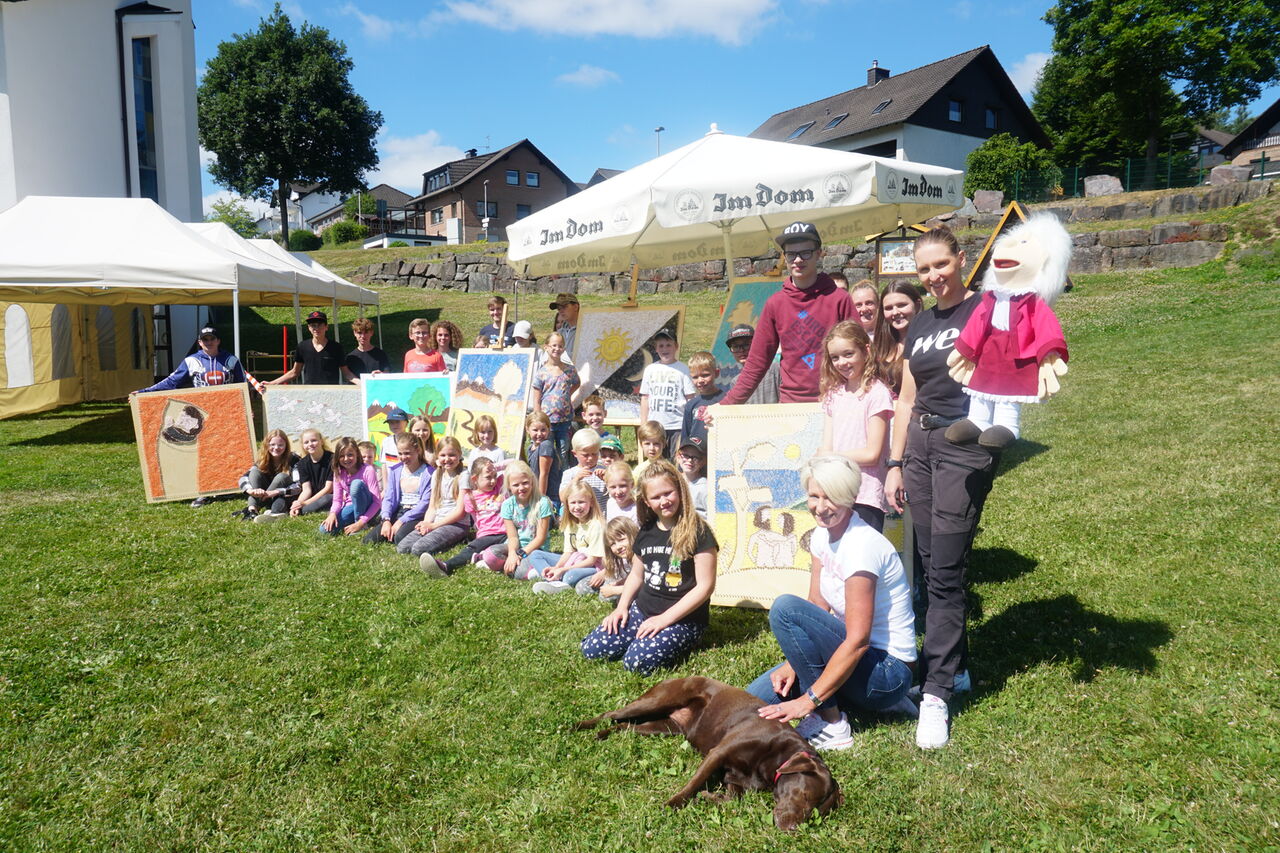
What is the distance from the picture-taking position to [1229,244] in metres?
17.2

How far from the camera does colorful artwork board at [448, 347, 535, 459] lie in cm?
768

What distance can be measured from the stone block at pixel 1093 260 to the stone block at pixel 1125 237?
0.60 feet

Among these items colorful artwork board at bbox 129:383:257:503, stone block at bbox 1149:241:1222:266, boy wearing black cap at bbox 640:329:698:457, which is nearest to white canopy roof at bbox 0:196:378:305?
colorful artwork board at bbox 129:383:257:503

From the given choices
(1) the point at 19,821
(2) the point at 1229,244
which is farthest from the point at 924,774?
(2) the point at 1229,244

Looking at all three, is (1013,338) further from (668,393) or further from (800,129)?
(800,129)

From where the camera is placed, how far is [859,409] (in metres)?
4.16

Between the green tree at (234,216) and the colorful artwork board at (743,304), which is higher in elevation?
the green tree at (234,216)

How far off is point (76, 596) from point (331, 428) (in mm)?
3389

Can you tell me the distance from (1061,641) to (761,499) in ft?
5.81

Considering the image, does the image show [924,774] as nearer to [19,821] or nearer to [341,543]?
[19,821]

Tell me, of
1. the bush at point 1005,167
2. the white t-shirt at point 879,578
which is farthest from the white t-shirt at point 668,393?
the bush at point 1005,167

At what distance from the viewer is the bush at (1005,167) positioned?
25016mm

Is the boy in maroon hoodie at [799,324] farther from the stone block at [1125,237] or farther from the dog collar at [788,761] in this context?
the stone block at [1125,237]

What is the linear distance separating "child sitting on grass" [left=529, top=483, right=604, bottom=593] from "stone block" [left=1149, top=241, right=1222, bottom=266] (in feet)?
57.6
